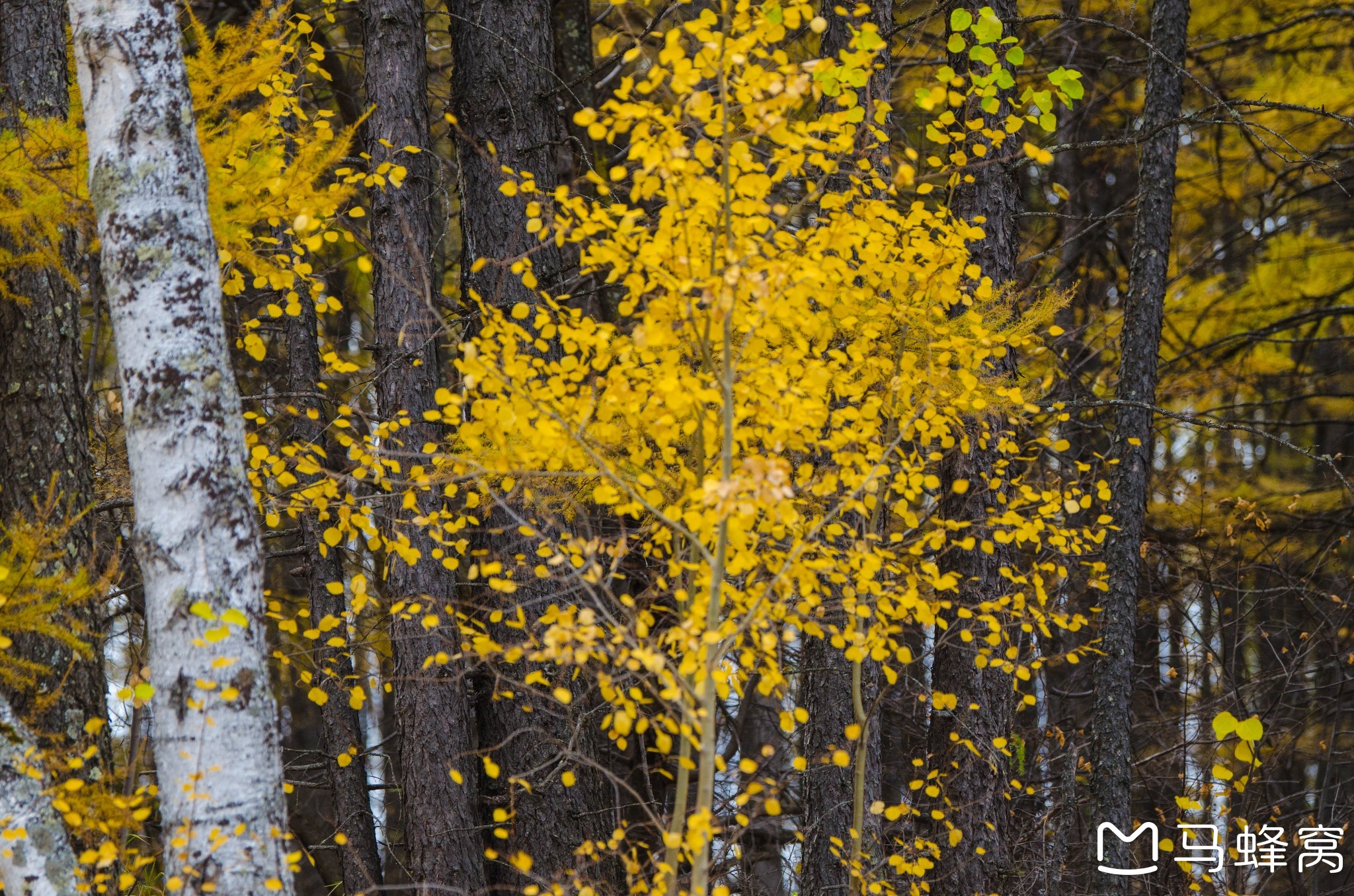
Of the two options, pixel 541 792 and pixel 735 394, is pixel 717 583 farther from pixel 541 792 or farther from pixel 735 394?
pixel 541 792

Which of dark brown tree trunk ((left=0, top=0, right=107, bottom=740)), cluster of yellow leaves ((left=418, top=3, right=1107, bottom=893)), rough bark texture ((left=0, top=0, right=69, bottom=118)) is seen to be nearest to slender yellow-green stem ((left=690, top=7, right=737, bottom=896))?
cluster of yellow leaves ((left=418, top=3, right=1107, bottom=893))

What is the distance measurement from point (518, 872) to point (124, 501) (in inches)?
119

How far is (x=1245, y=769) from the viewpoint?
346 inches

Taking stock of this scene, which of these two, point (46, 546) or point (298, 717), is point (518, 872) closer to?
point (46, 546)

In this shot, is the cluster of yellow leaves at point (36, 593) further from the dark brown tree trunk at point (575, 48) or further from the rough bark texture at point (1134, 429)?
the dark brown tree trunk at point (575, 48)

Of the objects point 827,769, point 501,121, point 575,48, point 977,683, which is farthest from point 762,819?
point 575,48

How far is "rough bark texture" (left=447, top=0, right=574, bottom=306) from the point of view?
689 cm

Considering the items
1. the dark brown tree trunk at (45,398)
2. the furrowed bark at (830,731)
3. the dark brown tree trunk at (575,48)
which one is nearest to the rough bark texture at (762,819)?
the furrowed bark at (830,731)

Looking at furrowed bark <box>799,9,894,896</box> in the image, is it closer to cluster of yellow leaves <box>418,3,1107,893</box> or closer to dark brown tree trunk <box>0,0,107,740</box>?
cluster of yellow leaves <box>418,3,1107,893</box>

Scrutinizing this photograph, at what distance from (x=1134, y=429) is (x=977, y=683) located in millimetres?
1784

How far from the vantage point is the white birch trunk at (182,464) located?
3.45 meters

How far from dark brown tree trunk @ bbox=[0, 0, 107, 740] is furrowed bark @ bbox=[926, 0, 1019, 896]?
440 cm

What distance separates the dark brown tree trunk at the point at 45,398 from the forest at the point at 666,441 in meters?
0.02

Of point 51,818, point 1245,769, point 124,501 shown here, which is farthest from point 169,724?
point 1245,769
